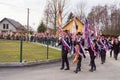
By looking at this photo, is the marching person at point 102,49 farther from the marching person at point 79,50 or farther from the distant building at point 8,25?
the distant building at point 8,25

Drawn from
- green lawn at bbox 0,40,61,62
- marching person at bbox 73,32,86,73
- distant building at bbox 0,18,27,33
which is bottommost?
green lawn at bbox 0,40,61,62

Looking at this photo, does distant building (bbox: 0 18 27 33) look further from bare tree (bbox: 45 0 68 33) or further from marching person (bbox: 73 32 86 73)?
marching person (bbox: 73 32 86 73)

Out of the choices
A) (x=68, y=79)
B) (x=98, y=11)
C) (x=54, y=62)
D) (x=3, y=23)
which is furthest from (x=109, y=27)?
(x=68, y=79)

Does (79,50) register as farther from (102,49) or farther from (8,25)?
(8,25)

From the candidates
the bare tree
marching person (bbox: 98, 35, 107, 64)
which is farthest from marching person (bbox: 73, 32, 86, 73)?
the bare tree

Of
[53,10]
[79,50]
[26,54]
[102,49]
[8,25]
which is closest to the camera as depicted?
[79,50]

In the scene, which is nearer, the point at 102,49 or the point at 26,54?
the point at 102,49

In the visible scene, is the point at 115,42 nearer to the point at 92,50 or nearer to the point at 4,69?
the point at 92,50

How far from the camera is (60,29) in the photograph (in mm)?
15766

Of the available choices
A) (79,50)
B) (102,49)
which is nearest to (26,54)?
(102,49)

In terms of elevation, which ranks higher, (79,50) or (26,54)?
(79,50)

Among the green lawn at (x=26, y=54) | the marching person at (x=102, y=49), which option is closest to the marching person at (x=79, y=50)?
the green lawn at (x=26, y=54)

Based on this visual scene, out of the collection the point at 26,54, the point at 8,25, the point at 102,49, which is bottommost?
the point at 26,54

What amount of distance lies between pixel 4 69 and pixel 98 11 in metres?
71.7
